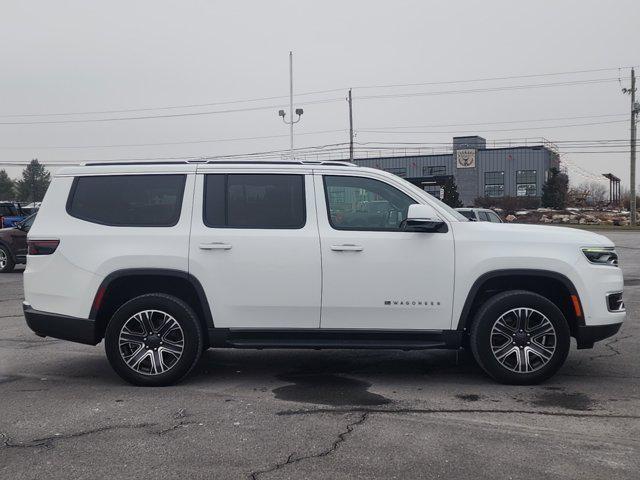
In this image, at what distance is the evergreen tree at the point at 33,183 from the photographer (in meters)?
112

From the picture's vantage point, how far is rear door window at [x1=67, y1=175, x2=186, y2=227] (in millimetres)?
6074

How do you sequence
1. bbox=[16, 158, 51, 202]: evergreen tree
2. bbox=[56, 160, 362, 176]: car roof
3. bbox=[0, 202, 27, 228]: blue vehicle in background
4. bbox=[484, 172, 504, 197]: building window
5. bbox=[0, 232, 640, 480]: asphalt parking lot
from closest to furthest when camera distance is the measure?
bbox=[0, 232, 640, 480]: asphalt parking lot → bbox=[56, 160, 362, 176]: car roof → bbox=[0, 202, 27, 228]: blue vehicle in background → bbox=[484, 172, 504, 197]: building window → bbox=[16, 158, 51, 202]: evergreen tree

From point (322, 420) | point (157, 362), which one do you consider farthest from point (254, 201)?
point (322, 420)

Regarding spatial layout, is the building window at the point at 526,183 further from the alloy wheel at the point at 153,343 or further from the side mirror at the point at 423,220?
the alloy wheel at the point at 153,343

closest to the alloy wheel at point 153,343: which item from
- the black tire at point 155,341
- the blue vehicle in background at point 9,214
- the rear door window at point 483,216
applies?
the black tire at point 155,341

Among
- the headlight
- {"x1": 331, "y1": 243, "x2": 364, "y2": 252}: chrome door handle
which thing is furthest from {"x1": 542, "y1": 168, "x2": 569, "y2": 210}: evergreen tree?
{"x1": 331, "y1": 243, "x2": 364, "y2": 252}: chrome door handle

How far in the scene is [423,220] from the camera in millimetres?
5781

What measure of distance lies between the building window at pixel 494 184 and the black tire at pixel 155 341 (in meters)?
75.5

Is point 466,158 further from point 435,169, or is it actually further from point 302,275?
point 302,275

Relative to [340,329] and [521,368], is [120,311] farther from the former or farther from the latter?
[521,368]

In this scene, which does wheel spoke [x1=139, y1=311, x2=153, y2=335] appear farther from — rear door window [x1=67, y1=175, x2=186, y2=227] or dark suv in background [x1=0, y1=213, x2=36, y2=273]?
dark suv in background [x1=0, y1=213, x2=36, y2=273]

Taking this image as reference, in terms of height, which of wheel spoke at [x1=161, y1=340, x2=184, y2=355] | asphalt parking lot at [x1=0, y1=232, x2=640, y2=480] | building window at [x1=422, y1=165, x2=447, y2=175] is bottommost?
asphalt parking lot at [x1=0, y1=232, x2=640, y2=480]

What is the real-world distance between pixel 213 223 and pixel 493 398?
2853 millimetres

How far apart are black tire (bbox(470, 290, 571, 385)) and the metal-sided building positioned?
70.6m
